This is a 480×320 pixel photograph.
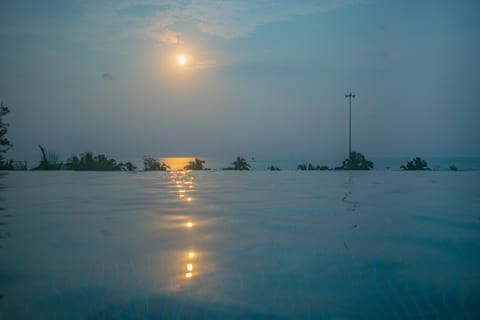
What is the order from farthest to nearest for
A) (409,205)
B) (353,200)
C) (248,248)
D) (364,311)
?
1. (353,200)
2. (409,205)
3. (248,248)
4. (364,311)

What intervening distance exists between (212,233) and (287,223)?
0.85m

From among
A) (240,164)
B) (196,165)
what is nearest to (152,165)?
(196,165)

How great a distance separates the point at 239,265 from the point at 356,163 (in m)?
16.0

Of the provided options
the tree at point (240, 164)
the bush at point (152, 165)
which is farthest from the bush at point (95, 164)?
the tree at point (240, 164)

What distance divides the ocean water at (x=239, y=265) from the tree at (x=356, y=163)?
13200 mm

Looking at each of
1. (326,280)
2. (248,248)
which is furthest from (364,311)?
(248,248)

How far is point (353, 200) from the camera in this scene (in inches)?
208

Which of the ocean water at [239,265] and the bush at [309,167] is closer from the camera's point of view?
the ocean water at [239,265]

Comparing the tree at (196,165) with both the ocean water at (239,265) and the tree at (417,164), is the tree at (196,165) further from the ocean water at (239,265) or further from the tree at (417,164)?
the ocean water at (239,265)

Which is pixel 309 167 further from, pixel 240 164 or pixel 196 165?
pixel 196 165

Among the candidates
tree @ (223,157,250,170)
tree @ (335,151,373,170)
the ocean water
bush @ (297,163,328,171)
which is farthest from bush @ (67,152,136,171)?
the ocean water

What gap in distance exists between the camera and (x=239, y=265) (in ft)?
6.85

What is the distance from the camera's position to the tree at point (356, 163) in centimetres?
1698

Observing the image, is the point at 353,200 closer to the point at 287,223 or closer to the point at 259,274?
the point at 287,223
